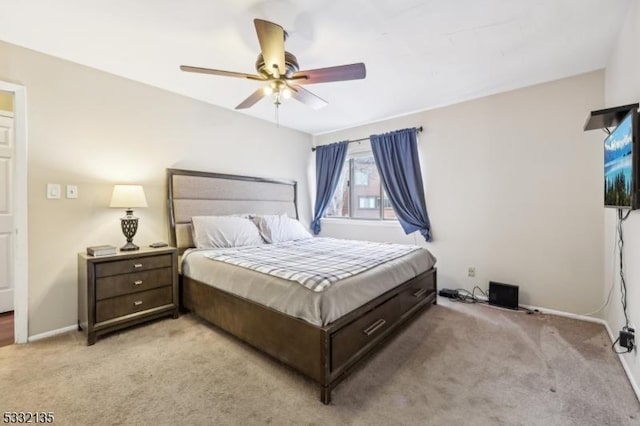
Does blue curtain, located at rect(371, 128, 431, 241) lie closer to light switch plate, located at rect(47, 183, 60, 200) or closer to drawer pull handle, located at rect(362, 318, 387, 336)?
drawer pull handle, located at rect(362, 318, 387, 336)

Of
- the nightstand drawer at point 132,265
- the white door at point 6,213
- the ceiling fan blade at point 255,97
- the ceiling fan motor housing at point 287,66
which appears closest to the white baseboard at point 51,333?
the nightstand drawer at point 132,265

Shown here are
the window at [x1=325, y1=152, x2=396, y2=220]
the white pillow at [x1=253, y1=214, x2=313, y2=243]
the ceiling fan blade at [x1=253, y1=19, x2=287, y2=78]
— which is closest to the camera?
the ceiling fan blade at [x1=253, y1=19, x2=287, y2=78]

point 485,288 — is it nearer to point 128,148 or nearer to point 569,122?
point 569,122

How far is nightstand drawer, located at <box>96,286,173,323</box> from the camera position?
2430mm

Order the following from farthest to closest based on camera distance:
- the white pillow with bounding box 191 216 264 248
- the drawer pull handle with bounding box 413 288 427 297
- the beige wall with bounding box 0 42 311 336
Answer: the white pillow with bounding box 191 216 264 248 < the drawer pull handle with bounding box 413 288 427 297 < the beige wall with bounding box 0 42 311 336

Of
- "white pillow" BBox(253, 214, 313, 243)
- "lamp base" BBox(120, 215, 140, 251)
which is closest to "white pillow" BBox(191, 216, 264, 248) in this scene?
"white pillow" BBox(253, 214, 313, 243)

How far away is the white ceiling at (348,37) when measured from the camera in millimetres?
1931

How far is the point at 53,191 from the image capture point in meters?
2.54

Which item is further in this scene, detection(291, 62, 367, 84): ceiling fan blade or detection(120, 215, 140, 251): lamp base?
detection(120, 215, 140, 251): lamp base

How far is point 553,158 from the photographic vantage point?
2967mm

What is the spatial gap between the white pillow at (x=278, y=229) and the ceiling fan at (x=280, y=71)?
5.65 ft

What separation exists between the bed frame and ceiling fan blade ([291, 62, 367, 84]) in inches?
66.4

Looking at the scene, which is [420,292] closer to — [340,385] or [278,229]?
[340,385]

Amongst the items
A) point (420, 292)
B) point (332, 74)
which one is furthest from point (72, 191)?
point (420, 292)
